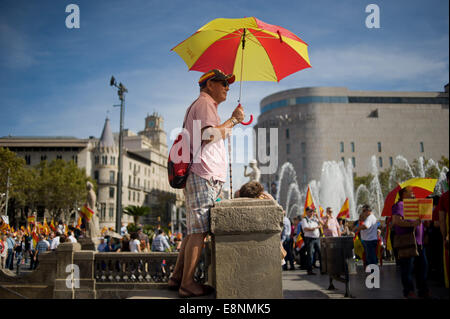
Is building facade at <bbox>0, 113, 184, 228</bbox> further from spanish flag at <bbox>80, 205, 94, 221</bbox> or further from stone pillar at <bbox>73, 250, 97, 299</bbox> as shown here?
stone pillar at <bbox>73, 250, 97, 299</bbox>

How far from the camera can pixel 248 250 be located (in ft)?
11.0

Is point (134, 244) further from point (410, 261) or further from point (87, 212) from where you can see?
point (410, 261)

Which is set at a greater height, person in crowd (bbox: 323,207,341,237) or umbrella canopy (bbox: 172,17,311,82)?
umbrella canopy (bbox: 172,17,311,82)

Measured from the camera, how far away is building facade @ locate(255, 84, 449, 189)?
262 feet

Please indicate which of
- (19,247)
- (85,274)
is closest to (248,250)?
(85,274)

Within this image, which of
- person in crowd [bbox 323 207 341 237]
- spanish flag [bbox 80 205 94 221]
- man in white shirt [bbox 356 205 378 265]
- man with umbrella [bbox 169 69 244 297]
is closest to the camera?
man with umbrella [bbox 169 69 244 297]

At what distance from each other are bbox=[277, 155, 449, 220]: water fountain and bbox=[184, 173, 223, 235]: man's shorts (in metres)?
Answer: 38.5

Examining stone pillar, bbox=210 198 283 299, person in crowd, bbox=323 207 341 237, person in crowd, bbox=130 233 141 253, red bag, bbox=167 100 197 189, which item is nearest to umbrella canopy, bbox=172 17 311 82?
red bag, bbox=167 100 197 189

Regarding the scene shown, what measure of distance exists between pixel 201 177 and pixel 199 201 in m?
0.25
